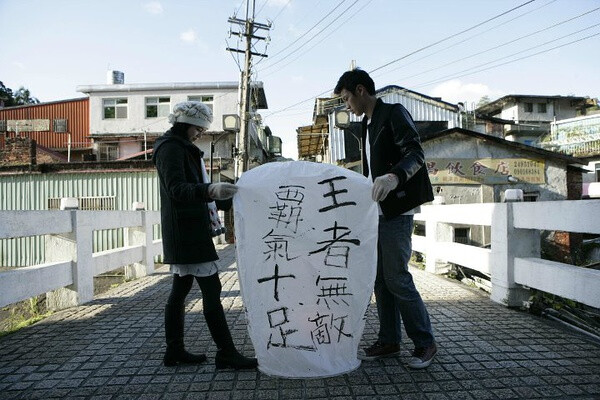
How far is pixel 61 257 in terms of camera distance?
5.10m

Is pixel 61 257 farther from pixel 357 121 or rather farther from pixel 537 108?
→ pixel 537 108

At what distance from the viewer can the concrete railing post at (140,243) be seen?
7742 millimetres

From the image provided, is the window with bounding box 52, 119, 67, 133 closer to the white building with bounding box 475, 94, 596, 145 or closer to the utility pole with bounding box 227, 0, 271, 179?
the utility pole with bounding box 227, 0, 271, 179

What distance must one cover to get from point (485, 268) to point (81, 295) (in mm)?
4817

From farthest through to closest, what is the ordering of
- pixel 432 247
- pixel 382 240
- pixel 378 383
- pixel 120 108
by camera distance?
pixel 120 108
pixel 432 247
pixel 382 240
pixel 378 383

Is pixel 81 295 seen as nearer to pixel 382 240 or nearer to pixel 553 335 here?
pixel 382 240

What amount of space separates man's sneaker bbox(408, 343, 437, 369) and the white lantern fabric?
0.37m

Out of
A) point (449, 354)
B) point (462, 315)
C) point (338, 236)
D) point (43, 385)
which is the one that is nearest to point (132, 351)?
point (43, 385)

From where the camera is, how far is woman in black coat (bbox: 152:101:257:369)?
294 cm

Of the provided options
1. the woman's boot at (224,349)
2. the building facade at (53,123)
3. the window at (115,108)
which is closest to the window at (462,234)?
the woman's boot at (224,349)

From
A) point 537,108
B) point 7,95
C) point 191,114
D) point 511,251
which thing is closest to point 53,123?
point 7,95

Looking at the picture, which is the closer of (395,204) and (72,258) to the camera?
(395,204)

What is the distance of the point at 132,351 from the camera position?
11.2 feet

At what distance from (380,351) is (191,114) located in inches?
84.2
